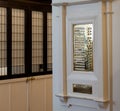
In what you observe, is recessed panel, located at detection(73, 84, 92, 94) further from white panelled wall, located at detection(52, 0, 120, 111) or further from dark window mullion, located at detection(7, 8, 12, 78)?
dark window mullion, located at detection(7, 8, 12, 78)

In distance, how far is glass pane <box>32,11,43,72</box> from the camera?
466 centimetres

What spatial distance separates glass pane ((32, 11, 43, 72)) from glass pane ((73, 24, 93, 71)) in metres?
2.40

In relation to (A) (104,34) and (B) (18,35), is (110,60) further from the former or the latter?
(B) (18,35)

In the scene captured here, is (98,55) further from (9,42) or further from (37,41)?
(37,41)

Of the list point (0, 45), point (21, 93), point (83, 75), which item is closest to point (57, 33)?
point (83, 75)

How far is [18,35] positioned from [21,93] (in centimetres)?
97

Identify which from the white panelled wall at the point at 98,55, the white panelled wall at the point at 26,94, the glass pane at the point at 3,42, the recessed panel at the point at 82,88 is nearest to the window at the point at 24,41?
the glass pane at the point at 3,42

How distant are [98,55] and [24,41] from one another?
2501 mm

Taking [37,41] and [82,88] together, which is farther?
[37,41]

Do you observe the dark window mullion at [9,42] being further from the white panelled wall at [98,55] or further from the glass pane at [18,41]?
the white panelled wall at [98,55]

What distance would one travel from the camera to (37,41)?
4.73 metres

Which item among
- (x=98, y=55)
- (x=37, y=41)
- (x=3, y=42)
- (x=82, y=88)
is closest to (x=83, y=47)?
(x=98, y=55)

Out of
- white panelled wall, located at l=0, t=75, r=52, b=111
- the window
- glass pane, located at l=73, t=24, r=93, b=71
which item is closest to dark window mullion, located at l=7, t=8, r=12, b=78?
the window

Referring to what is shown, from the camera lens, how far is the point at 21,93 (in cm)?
451
